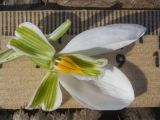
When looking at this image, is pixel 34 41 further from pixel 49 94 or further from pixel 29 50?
pixel 49 94

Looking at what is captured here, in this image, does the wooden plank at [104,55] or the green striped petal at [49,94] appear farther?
the wooden plank at [104,55]

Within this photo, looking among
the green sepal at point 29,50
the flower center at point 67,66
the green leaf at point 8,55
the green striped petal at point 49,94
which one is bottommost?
the green striped petal at point 49,94

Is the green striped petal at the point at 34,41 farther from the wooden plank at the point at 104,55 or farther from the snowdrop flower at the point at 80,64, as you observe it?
the wooden plank at the point at 104,55

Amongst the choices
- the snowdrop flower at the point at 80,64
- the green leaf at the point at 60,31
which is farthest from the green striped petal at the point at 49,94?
the green leaf at the point at 60,31

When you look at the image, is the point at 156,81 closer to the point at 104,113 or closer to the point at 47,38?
the point at 104,113

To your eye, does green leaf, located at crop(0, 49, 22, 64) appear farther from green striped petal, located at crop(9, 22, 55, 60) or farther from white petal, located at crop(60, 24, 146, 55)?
white petal, located at crop(60, 24, 146, 55)

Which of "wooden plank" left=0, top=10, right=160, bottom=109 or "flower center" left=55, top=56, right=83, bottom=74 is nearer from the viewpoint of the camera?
"flower center" left=55, top=56, right=83, bottom=74

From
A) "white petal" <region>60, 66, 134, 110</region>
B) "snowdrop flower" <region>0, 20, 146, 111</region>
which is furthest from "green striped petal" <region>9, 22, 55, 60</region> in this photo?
"white petal" <region>60, 66, 134, 110</region>

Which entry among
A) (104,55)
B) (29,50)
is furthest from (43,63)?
(104,55)
